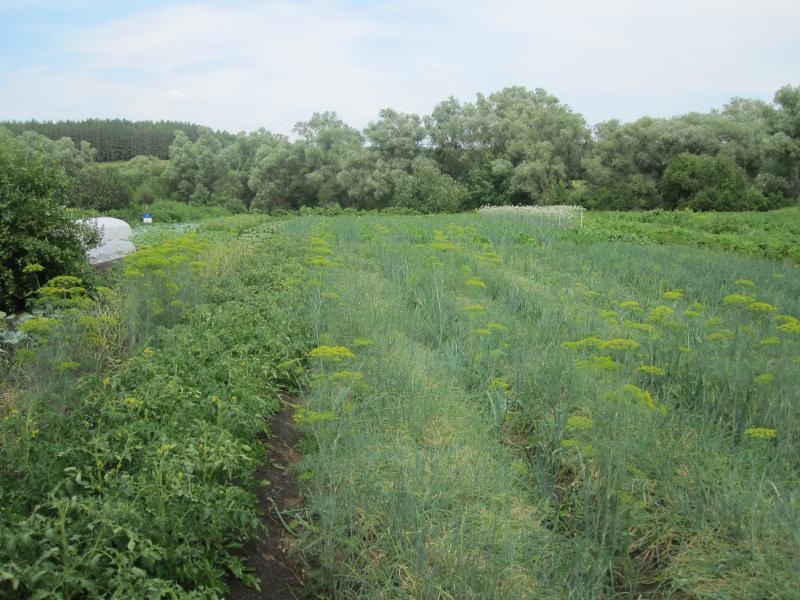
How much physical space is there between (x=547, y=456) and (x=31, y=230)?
353 inches

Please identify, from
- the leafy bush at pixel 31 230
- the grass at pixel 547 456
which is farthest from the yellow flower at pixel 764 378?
the leafy bush at pixel 31 230

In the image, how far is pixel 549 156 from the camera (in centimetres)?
4478

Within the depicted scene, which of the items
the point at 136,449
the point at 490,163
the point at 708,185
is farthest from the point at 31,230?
the point at 490,163

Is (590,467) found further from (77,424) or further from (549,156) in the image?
(549,156)

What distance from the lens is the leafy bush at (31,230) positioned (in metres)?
9.46

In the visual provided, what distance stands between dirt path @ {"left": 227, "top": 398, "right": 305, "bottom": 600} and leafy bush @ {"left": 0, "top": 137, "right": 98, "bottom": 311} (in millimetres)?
6397

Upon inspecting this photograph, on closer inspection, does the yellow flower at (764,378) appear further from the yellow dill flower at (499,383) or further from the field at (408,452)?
the yellow dill flower at (499,383)

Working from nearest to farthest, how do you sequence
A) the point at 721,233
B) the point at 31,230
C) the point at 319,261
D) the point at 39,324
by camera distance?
the point at 39,324 → the point at 319,261 → the point at 31,230 → the point at 721,233

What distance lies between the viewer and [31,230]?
980 centimetres

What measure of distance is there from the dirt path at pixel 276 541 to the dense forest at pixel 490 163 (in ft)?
116

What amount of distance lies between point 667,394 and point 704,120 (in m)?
43.1

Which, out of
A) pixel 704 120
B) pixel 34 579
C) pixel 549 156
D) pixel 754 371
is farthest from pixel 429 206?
pixel 34 579

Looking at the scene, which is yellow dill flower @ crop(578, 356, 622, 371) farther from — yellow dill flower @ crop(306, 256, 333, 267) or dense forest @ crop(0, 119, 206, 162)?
dense forest @ crop(0, 119, 206, 162)

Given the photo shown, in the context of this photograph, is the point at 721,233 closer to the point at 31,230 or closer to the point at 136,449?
the point at 31,230
